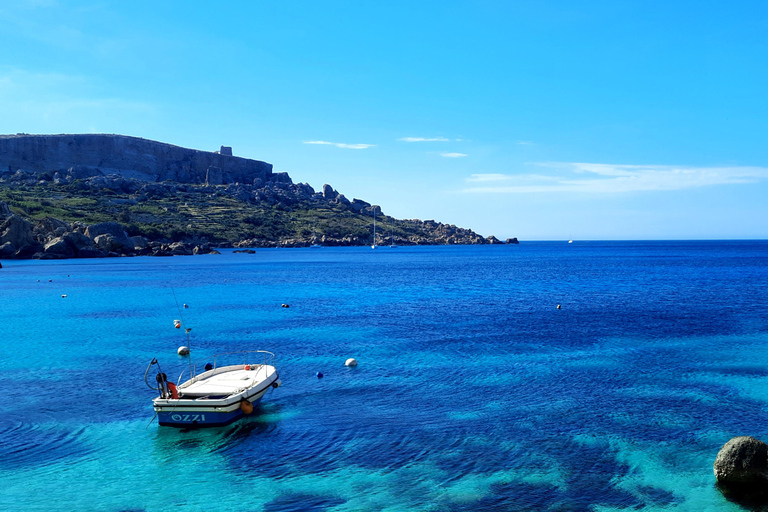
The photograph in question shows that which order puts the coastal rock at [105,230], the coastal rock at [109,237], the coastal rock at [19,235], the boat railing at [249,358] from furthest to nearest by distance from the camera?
1. the coastal rock at [105,230]
2. the coastal rock at [109,237]
3. the coastal rock at [19,235]
4. the boat railing at [249,358]

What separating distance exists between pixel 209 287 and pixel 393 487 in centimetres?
6146

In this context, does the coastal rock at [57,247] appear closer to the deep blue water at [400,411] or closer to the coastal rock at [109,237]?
the coastal rock at [109,237]

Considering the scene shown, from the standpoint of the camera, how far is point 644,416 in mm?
20922

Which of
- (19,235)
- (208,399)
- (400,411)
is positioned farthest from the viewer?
(19,235)

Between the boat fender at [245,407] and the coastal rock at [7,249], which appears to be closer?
the boat fender at [245,407]

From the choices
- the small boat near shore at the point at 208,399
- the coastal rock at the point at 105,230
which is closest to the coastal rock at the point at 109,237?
the coastal rock at the point at 105,230

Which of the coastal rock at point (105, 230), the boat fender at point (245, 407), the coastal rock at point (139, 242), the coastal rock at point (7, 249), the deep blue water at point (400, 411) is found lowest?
the deep blue water at point (400, 411)

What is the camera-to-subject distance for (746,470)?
14.5 m

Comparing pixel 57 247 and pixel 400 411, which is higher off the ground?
pixel 57 247

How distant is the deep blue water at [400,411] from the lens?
15031 millimetres

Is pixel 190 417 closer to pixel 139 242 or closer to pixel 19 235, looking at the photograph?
pixel 19 235

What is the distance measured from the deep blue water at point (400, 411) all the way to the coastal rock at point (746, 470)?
0.54 meters

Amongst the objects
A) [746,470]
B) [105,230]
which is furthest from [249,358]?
[105,230]

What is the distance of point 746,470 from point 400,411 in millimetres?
11361
